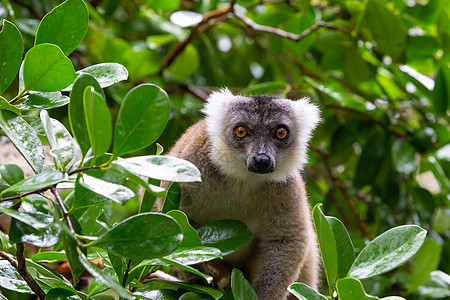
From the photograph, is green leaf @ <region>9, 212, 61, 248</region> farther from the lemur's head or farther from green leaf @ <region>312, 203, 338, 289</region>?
the lemur's head

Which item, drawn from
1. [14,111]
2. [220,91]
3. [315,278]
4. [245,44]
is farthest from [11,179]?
[245,44]

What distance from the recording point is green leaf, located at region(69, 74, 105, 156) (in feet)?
4.77

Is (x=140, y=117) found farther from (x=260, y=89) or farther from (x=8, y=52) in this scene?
(x=260, y=89)

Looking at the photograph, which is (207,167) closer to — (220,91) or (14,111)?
(220,91)

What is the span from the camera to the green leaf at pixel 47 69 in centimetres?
168

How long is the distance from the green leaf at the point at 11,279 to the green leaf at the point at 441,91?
3426 mm

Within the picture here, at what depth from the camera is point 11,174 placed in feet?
5.37

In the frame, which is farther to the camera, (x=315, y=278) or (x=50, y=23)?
(x=315, y=278)

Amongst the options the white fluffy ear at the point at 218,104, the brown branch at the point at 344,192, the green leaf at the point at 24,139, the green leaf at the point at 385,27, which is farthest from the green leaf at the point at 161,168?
the brown branch at the point at 344,192

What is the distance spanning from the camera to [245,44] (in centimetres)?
575

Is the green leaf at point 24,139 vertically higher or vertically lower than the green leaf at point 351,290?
higher

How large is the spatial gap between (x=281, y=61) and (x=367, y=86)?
921mm

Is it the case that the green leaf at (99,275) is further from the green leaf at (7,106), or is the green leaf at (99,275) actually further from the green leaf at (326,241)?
the green leaf at (326,241)

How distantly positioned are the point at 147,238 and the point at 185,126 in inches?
131
